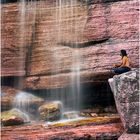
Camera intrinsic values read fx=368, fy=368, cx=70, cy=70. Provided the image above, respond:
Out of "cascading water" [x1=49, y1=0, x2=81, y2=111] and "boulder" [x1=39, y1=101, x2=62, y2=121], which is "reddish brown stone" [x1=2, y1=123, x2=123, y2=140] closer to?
"boulder" [x1=39, y1=101, x2=62, y2=121]

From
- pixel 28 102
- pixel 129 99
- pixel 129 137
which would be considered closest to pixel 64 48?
pixel 28 102

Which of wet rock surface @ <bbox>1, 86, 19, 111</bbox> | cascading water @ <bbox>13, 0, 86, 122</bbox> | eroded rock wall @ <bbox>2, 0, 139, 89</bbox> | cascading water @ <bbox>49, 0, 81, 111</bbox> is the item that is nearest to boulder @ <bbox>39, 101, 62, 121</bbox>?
cascading water @ <bbox>13, 0, 86, 122</bbox>

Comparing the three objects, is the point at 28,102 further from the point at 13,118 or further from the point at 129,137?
the point at 129,137

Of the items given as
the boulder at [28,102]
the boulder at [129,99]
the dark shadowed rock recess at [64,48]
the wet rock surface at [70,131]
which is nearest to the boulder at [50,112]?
the dark shadowed rock recess at [64,48]

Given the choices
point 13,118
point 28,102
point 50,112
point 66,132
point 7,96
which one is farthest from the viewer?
point 7,96

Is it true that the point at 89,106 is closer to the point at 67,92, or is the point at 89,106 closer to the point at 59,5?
the point at 67,92

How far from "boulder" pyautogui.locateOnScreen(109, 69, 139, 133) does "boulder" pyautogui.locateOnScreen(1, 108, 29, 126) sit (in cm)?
401

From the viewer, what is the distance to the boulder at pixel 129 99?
10805mm

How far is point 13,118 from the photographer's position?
43.4 feet

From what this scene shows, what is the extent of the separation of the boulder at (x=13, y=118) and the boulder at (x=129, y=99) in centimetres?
401

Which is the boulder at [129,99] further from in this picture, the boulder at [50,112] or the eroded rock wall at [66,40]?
the eroded rock wall at [66,40]

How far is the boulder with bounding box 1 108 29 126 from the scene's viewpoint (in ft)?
43.2

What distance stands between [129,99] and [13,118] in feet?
14.8

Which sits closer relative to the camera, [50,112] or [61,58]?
[50,112]
